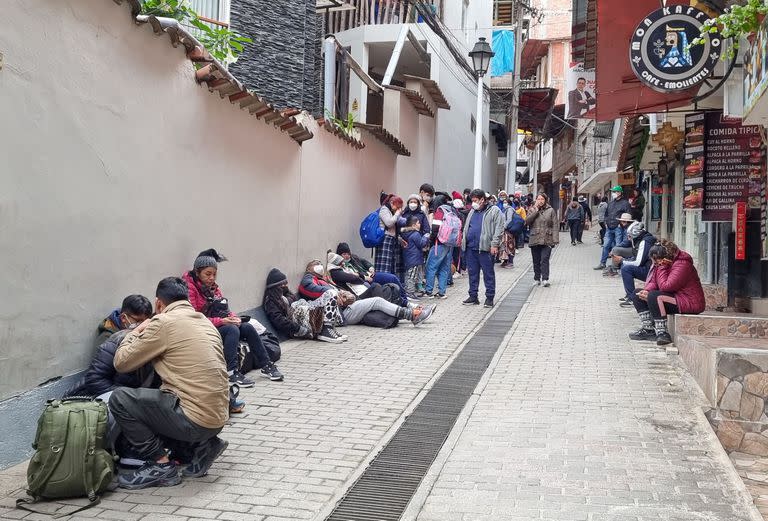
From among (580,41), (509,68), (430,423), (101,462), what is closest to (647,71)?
(430,423)

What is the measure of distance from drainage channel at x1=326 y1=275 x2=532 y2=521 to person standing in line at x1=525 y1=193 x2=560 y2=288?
19.4ft

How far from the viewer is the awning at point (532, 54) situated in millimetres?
46094

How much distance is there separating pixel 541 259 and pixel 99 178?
11.2 metres

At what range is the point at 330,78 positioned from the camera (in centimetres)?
1377

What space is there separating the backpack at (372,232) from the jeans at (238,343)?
18.4 ft

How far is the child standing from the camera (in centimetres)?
1356

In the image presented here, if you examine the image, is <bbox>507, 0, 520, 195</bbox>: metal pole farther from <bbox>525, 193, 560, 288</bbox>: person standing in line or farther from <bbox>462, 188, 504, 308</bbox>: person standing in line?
<bbox>462, 188, 504, 308</bbox>: person standing in line

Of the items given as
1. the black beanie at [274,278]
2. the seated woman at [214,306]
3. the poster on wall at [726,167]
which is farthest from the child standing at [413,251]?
the seated woman at [214,306]

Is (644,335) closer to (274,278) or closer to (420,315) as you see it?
(420,315)

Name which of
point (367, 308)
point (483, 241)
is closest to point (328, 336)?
point (367, 308)

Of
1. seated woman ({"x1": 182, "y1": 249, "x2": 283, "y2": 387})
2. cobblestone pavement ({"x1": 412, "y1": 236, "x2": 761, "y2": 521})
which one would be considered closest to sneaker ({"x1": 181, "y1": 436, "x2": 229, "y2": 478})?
cobblestone pavement ({"x1": 412, "y1": 236, "x2": 761, "y2": 521})

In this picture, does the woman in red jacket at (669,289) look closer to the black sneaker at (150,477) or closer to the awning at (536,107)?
the black sneaker at (150,477)

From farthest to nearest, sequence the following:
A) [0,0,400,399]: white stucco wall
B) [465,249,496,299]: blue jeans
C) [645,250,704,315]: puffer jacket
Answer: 1. [465,249,496,299]: blue jeans
2. [645,250,704,315]: puffer jacket
3. [0,0,400,399]: white stucco wall

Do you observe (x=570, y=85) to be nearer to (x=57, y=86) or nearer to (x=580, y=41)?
(x=580, y=41)
